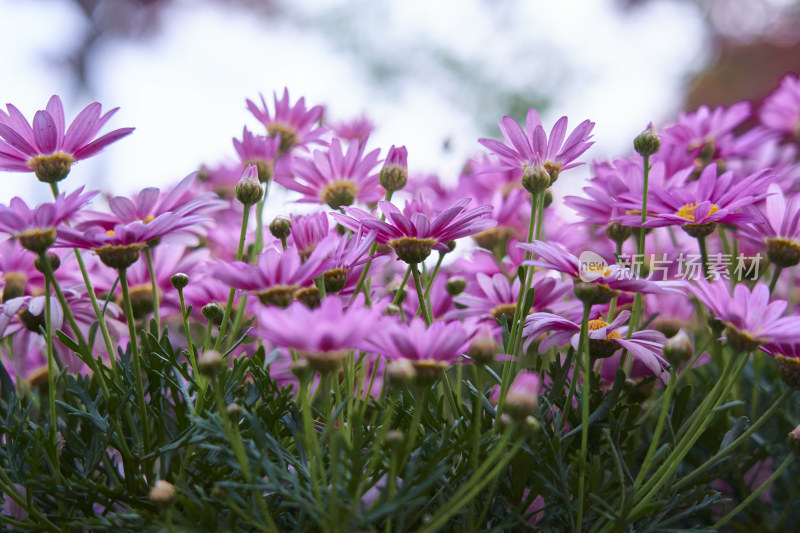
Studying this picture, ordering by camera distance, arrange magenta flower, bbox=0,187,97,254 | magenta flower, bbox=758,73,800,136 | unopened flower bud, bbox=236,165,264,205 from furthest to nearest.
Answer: magenta flower, bbox=758,73,800,136
unopened flower bud, bbox=236,165,264,205
magenta flower, bbox=0,187,97,254

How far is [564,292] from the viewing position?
2.06ft

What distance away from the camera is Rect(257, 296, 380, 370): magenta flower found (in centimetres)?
35

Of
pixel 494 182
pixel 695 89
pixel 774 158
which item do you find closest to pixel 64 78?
pixel 695 89

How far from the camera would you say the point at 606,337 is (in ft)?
1.79

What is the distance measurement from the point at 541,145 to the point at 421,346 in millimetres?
269

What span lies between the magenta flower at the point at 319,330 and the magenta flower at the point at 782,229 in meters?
0.42

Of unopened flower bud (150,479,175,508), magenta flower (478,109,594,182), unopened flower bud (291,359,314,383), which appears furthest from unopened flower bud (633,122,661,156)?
unopened flower bud (150,479,175,508)

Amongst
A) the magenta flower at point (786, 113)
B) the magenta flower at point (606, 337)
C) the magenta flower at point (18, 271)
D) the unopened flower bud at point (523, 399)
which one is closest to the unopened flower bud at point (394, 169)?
the magenta flower at point (606, 337)

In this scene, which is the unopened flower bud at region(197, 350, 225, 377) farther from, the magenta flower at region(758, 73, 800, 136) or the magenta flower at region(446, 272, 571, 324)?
the magenta flower at region(758, 73, 800, 136)

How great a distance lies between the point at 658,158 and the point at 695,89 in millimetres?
2681

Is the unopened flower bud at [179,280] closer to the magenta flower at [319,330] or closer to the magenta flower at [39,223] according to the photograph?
the magenta flower at [39,223]

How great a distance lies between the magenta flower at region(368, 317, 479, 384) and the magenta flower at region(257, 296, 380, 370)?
0.08 feet

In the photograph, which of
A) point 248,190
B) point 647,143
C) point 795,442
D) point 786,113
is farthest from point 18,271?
point 786,113

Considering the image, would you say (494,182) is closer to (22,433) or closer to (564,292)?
(564,292)
